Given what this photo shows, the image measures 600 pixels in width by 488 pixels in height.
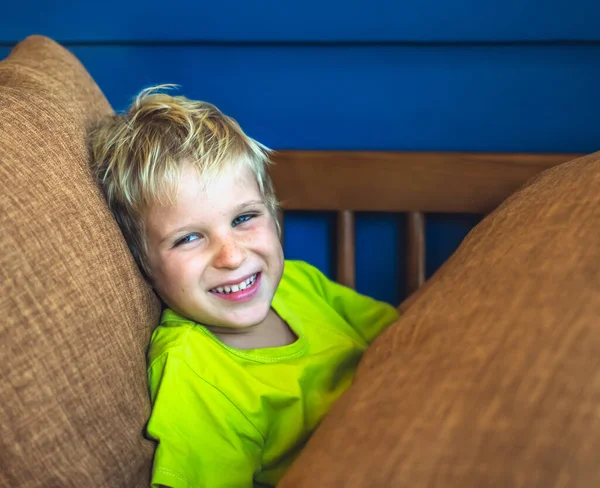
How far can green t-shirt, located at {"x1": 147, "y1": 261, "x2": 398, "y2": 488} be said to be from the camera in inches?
29.1

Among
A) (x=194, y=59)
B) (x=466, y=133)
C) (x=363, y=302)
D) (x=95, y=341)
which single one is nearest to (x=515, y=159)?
(x=466, y=133)

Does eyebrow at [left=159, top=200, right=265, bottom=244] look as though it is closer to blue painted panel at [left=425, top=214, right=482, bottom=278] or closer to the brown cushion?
the brown cushion

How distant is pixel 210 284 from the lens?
2.75ft

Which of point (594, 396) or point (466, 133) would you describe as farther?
point (466, 133)

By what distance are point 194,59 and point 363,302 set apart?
1.63 feet

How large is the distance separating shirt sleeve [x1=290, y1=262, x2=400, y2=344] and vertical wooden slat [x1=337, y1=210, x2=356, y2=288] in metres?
0.10

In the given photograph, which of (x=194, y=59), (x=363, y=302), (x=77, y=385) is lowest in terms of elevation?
(x=363, y=302)

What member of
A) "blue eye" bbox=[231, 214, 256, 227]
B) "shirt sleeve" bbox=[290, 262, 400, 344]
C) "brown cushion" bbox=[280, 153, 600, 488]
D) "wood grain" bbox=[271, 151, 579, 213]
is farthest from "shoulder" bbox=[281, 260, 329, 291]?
"brown cushion" bbox=[280, 153, 600, 488]

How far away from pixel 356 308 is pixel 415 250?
0.49ft

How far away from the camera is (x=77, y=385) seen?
64 centimetres

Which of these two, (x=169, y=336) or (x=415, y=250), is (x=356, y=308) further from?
(x=169, y=336)

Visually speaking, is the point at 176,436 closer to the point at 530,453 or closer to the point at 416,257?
the point at 530,453

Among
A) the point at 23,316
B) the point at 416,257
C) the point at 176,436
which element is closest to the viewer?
the point at 23,316

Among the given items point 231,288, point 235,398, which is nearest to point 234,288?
point 231,288
